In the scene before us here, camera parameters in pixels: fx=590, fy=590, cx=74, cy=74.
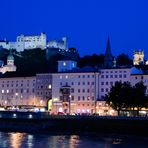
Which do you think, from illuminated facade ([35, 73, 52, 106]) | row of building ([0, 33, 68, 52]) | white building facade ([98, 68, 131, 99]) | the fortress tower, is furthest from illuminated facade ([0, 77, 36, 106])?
row of building ([0, 33, 68, 52])

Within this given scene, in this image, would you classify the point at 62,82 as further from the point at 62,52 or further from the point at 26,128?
the point at 62,52

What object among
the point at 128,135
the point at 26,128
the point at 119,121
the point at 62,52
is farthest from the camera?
the point at 62,52

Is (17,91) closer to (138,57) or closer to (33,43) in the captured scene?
(138,57)

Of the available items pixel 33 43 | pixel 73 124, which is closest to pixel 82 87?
pixel 73 124

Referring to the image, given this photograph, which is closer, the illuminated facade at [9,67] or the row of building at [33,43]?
the illuminated facade at [9,67]

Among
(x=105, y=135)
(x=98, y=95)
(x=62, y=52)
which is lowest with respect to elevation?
(x=105, y=135)

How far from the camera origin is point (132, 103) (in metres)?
85.6

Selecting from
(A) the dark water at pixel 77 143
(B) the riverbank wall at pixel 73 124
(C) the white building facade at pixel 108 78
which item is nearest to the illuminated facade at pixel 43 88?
(C) the white building facade at pixel 108 78

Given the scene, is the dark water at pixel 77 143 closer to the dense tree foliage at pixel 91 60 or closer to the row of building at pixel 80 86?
the row of building at pixel 80 86

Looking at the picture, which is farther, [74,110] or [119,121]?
[74,110]

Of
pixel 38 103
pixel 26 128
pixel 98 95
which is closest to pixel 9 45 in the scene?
pixel 38 103

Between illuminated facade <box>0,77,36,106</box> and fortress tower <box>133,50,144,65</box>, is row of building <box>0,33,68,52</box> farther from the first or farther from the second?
illuminated facade <box>0,77,36,106</box>

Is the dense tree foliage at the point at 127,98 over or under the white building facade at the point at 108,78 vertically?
under

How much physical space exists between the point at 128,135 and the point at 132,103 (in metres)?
15.1
